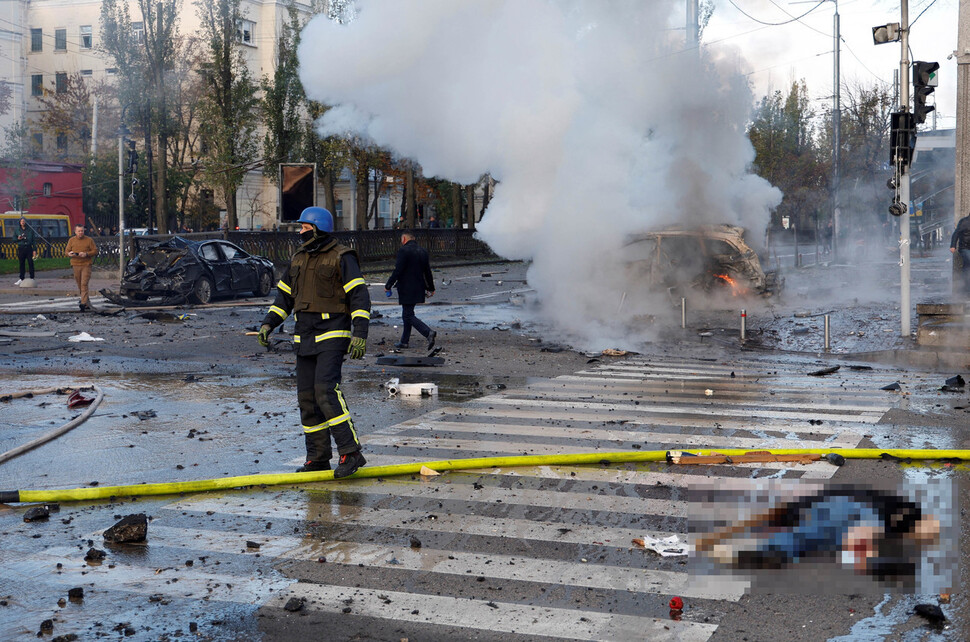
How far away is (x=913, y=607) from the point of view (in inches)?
181

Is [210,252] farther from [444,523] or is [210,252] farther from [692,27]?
[444,523]

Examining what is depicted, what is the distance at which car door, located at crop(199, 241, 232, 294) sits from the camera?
24.5 meters

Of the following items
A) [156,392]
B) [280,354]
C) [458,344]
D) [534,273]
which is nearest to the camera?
[156,392]

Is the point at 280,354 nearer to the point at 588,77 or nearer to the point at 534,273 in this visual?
the point at 534,273

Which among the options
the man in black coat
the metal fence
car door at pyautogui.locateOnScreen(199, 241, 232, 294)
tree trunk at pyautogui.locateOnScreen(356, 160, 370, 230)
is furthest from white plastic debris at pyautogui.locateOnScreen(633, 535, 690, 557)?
tree trunk at pyautogui.locateOnScreen(356, 160, 370, 230)

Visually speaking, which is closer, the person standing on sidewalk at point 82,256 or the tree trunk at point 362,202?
the person standing on sidewalk at point 82,256

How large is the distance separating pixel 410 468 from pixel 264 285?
20.2 meters

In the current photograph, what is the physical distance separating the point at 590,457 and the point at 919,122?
1110 cm

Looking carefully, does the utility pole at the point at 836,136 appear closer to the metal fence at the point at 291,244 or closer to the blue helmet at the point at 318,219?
the metal fence at the point at 291,244

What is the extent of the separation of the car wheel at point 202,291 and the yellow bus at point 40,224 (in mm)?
22591

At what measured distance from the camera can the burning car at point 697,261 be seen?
20.2m

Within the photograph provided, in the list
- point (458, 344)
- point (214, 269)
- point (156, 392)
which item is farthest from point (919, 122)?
point (214, 269)

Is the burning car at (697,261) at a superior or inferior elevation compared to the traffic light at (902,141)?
inferior


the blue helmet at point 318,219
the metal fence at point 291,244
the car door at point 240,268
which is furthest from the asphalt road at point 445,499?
the metal fence at point 291,244
